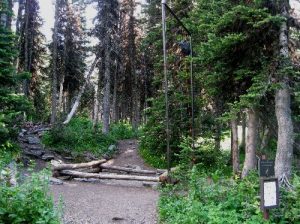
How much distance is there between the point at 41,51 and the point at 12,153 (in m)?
18.3

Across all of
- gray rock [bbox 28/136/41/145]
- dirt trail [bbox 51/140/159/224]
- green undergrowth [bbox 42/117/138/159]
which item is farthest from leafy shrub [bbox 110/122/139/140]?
dirt trail [bbox 51/140/159/224]

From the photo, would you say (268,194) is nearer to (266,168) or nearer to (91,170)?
(266,168)

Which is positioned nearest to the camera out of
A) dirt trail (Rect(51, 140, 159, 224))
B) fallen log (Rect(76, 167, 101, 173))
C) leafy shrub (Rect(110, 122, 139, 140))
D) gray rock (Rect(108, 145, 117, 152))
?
dirt trail (Rect(51, 140, 159, 224))

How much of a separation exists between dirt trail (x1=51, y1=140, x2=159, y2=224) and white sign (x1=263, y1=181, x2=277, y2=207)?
9.40 feet

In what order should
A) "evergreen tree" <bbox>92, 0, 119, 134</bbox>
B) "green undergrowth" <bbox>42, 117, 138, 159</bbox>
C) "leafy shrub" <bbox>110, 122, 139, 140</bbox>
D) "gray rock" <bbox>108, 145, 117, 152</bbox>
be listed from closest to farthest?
"green undergrowth" <bbox>42, 117, 138, 159</bbox> < "gray rock" <bbox>108, 145, 117, 152</bbox> < "evergreen tree" <bbox>92, 0, 119, 134</bbox> < "leafy shrub" <bbox>110, 122, 139, 140</bbox>

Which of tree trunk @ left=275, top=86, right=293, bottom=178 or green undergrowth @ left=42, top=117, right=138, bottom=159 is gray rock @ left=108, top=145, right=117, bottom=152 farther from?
tree trunk @ left=275, top=86, right=293, bottom=178

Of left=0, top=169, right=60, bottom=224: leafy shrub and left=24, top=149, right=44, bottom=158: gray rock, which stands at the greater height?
left=0, top=169, right=60, bottom=224: leafy shrub

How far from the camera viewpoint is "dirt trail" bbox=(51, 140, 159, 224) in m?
7.33

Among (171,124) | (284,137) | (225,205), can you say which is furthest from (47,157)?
(225,205)

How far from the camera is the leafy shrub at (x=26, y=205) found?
448 centimetres

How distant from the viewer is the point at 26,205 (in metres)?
4.73

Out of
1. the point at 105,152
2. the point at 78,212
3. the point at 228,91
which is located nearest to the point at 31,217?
the point at 78,212

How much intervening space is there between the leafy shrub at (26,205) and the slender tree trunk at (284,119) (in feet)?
18.0

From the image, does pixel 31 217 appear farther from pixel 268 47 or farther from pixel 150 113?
pixel 150 113
